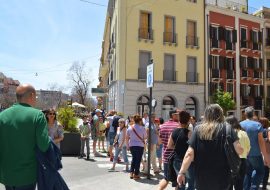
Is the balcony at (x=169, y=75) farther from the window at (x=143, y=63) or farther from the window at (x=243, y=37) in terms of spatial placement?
the window at (x=243, y=37)

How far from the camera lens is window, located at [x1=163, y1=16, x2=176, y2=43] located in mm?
30188

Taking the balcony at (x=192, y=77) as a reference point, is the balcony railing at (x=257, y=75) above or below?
above

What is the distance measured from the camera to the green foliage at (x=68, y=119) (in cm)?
1450

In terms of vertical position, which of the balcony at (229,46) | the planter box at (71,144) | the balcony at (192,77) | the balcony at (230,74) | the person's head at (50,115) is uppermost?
the balcony at (229,46)

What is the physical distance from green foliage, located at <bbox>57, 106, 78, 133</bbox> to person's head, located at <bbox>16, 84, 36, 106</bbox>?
1058 centimetres

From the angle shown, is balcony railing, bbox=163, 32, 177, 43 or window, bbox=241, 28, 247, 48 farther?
window, bbox=241, 28, 247, 48

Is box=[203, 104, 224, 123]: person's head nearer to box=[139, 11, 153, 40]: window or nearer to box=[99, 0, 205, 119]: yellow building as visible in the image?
box=[99, 0, 205, 119]: yellow building

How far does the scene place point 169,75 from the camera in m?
30.4

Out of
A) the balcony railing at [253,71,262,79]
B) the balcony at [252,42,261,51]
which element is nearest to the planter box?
the balcony railing at [253,71,262,79]

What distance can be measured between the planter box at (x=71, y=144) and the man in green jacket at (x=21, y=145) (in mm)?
10370

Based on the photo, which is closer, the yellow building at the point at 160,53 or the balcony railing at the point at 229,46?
the yellow building at the point at 160,53

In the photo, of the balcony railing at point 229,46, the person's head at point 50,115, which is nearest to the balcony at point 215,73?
the balcony railing at point 229,46

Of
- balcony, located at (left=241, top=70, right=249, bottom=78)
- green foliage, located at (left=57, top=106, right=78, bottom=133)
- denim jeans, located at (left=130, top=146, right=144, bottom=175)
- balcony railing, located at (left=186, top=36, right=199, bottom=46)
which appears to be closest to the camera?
denim jeans, located at (left=130, top=146, right=144, bottom=175)

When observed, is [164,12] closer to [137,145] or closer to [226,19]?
[226,19]
